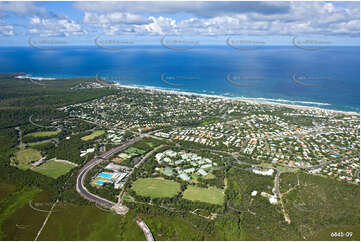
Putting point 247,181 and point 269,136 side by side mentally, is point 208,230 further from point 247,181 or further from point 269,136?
point 269,136

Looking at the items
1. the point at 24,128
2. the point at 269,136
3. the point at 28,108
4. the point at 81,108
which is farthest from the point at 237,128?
the point at 28,108

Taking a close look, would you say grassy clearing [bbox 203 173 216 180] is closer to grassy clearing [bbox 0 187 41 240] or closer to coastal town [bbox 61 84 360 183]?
coastal town [bbox 61 84 360 183]

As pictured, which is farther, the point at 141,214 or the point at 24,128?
the point at 24,128

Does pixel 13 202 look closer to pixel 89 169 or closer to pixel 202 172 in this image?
pixel 89 169

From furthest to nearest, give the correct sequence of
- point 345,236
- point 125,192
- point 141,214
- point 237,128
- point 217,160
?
point 237,128 < point 217,160 < point 125,192 < point 141,214 < point 345,236

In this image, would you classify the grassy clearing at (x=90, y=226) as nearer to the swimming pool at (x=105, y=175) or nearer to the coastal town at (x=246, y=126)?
the swimming pool at (x=105, y=175)

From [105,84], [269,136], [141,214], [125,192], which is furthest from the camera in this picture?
[105,84]
